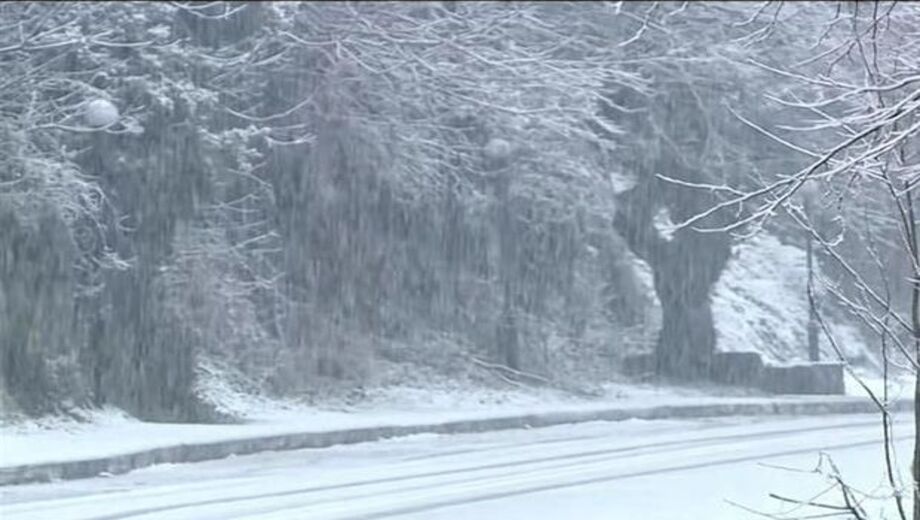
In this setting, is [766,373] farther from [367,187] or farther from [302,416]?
[302,416]

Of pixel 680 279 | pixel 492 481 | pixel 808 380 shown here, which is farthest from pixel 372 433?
pixel 680 279

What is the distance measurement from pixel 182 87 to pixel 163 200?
1659mm

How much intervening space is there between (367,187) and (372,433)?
722 cm

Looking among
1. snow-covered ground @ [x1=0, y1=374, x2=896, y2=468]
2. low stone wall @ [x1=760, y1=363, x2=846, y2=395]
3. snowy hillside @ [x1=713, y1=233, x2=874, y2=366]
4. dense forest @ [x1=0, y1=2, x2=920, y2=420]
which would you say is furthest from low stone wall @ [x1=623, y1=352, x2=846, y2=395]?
snowy hillside @ [x1=713, y1=233, x2=874, y2=366]

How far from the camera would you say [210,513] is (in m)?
13.3

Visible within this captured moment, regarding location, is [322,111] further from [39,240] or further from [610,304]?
[610,304]

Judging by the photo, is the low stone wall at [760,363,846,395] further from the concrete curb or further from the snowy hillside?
the snowy hillside

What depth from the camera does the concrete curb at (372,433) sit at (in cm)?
1616

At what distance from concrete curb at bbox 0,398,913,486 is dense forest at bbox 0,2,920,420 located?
2.62 metres

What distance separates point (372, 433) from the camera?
2114cm

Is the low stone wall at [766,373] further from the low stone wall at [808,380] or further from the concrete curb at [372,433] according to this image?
the concrete curb at [372,433]

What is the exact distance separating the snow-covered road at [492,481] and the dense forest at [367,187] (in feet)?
7.69

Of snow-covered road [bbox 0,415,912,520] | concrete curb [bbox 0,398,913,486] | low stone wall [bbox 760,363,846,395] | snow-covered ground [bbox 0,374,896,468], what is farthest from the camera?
low stone wall [bbox 760,363,846,395]

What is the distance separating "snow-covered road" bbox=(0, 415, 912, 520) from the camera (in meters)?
13.6
